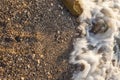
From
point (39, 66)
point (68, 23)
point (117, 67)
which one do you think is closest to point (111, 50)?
point (117, 67)

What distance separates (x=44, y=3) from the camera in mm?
3938

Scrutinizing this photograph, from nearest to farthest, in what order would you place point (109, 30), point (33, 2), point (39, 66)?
point (39, 66)
point (33, 2)
point (109, 30)

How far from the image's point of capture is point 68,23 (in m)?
3.97

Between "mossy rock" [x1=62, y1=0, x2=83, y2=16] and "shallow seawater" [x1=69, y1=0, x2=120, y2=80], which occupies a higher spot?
"mossy rock" [x1=62, y1=0, x2=83, y2=16]

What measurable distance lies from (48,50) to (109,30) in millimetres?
884

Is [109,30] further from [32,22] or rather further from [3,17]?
[3,17]

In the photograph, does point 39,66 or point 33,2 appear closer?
point 39,66

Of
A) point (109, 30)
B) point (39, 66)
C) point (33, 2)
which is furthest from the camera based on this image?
point (109, 30)

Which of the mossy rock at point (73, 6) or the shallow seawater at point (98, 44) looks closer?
the shallow seawater at point (98, 44)

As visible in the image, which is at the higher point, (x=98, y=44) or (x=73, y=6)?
(x=73, y=6)

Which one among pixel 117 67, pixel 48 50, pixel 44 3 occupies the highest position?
pixel 44 3

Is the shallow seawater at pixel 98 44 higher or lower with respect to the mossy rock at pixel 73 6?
lower

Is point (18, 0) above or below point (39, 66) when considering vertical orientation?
above

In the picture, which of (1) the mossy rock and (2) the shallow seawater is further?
(1) the mossy rock
